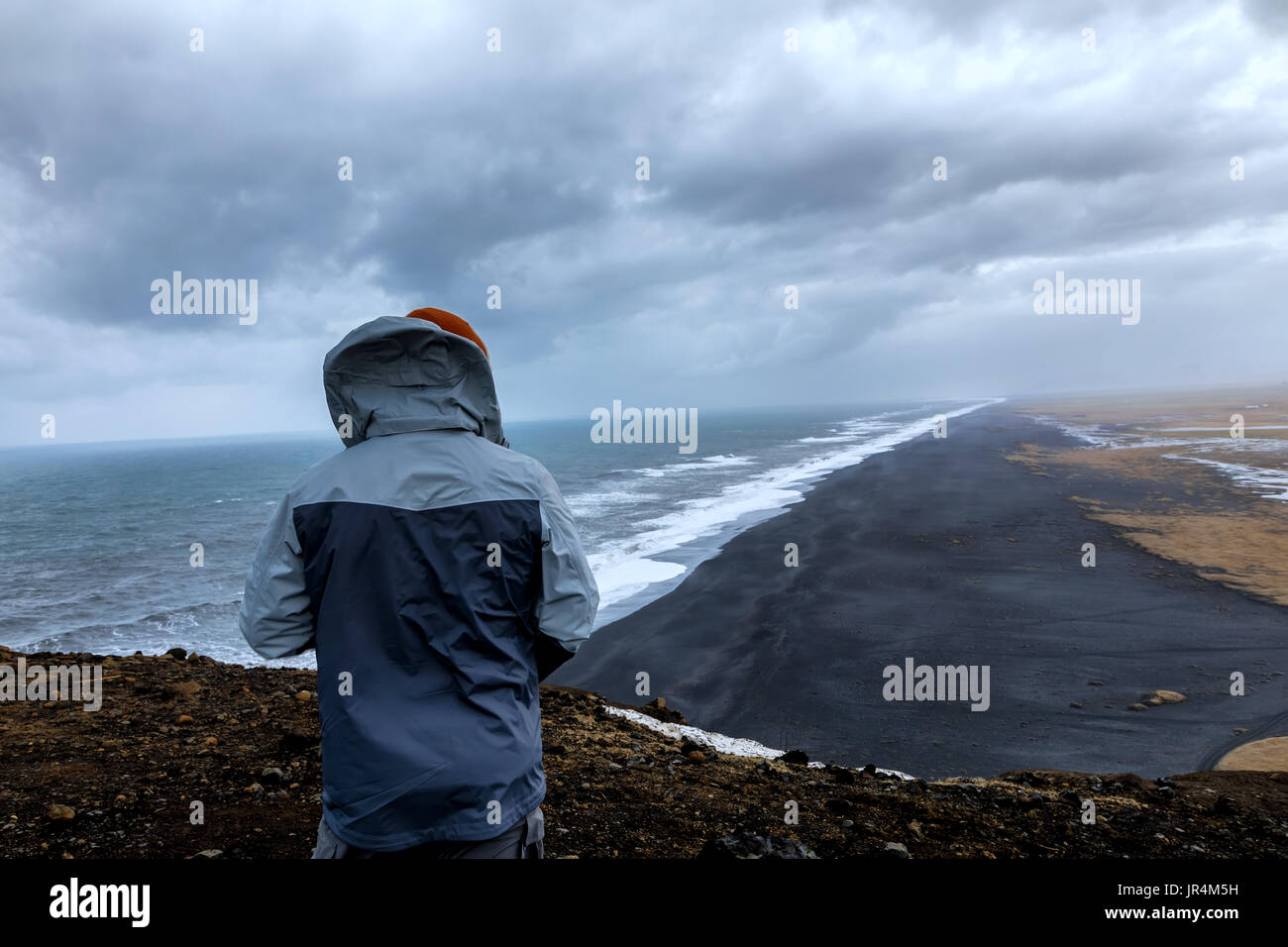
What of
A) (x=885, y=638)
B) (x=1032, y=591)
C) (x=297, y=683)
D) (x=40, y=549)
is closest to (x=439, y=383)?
(x=297, y=683)

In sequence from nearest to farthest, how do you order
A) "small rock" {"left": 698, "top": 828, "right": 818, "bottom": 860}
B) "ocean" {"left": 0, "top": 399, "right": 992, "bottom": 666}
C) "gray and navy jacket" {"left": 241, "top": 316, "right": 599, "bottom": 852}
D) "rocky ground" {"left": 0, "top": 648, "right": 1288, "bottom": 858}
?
"gray and navy jacket" {"left": 241, "top": 316, "right": 599, "bottom": 852} → "small rock" {"left": 698, "top": 828, "right": 818, "bottom": 860} → "rocky ground" {"left": 0, "top": 648, "right": 1288, "bottom": 858} → "ocean" {"left": 0, "top": 399, "right": 992, "bottom": 666}

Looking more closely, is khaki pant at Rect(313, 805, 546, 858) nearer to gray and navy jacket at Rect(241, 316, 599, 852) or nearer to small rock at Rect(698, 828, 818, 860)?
gray and navy jacket at Rect(241, 316, 599, 852)

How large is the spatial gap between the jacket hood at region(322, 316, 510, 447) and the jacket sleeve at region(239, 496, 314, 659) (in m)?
0.30

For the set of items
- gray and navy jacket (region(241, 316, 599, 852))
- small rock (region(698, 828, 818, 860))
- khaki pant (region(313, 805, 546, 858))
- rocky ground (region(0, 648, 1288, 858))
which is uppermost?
gray and navy jacket (region(241, 316, 599, 852))

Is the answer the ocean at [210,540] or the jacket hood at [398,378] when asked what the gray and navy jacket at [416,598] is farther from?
the ocean at [210,540]

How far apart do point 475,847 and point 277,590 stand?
2.75 feet

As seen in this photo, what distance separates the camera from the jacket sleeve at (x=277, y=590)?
176 centimetres

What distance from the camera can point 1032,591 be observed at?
15562mm

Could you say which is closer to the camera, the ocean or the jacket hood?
the jacket hood

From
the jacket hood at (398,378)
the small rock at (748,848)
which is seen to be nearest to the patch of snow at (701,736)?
the small rock at (748,848)

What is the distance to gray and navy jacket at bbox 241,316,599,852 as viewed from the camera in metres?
1.66

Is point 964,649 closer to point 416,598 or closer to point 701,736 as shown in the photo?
point 701,736

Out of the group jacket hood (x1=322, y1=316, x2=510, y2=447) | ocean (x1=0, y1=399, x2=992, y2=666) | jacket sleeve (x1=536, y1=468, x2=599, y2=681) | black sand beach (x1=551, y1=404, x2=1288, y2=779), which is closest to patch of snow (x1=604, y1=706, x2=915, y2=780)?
black sand beach (x1=551, y1=404, x2=1288, y2=779)

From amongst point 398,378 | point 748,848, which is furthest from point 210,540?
point 398,378
